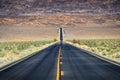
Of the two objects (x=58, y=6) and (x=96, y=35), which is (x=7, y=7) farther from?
(x=96, y=35)

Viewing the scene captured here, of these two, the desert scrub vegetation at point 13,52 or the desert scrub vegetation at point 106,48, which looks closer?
the desert scrub vegetation at point 13,52

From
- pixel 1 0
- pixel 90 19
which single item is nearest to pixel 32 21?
pixel 90 19

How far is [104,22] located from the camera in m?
154

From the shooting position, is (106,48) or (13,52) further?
(106,48)

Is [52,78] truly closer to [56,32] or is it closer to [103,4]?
[56,32]

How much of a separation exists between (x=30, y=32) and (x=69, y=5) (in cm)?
4100

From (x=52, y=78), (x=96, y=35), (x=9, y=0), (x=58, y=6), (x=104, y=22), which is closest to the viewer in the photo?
(x=52, y=78)

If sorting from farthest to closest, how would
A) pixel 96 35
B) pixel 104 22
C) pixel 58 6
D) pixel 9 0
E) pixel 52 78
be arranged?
1. pixel 9 0
2. pixel 58 6
3. pixel 104 22
4. pixel 96 35
5. pixel 52 78

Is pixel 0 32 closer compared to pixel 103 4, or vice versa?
pixel 0 32

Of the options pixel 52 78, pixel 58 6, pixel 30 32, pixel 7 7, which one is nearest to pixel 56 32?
pixel 30 32

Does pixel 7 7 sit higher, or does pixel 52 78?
pixel 7 7

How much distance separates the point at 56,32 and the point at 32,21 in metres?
18.1

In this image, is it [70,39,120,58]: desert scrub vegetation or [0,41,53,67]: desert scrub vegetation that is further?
[70,39,120,58]: desert scrub vegetation

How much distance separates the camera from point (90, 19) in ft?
511
